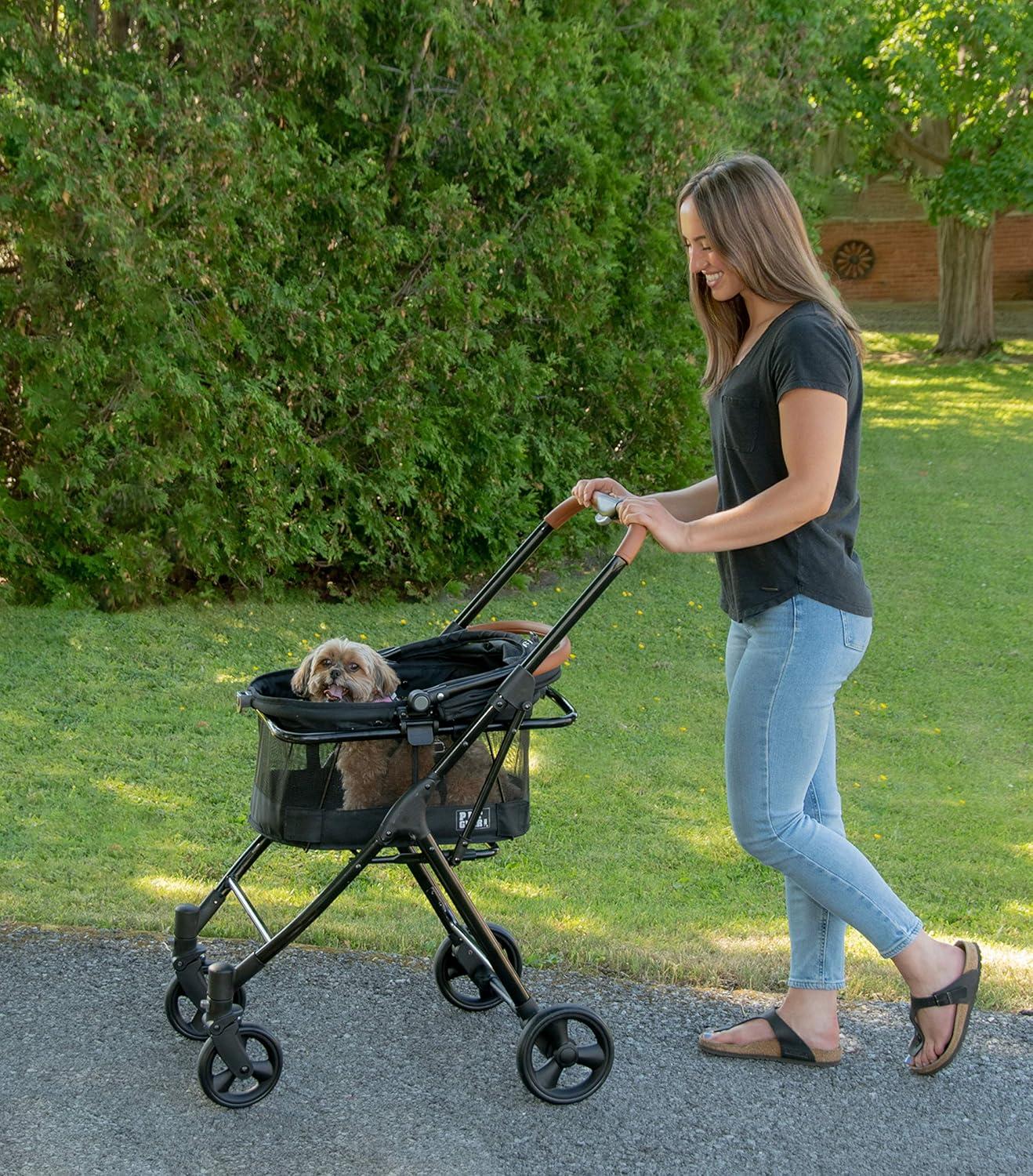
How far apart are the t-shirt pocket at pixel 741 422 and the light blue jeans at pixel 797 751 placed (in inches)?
15.4

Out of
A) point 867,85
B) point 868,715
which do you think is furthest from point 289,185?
point 867,85

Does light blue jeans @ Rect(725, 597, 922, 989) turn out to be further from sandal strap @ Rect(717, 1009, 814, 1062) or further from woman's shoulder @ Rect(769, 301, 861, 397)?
woman's shoulder @ Rect(769, 301, 861, 397)

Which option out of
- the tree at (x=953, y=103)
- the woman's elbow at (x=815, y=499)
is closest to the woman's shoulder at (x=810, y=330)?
the woman's elbow at (x=815, y=499)

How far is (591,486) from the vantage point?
3.69 m

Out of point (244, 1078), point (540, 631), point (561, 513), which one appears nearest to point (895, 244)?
point (561, 513)

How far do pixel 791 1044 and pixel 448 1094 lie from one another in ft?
2.95

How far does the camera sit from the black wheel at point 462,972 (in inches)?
154

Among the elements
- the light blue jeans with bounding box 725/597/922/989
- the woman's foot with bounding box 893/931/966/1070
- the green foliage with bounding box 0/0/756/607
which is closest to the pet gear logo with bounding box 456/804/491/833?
the light blue jeans with bounding box 725/597/922/989

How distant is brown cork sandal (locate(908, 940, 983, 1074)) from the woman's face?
1.76 metres

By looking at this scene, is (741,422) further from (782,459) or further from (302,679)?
(302,679)

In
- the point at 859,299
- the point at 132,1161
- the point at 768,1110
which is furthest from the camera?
the point at 859,299

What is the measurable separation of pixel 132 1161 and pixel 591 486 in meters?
1.95

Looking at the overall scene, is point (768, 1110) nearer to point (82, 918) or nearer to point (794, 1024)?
point (794, 1024)

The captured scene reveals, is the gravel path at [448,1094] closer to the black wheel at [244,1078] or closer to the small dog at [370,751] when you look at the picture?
the black wheel at [244,1078]
